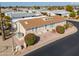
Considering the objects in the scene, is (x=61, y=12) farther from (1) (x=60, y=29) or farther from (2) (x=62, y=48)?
(2) (x=62, y=48)

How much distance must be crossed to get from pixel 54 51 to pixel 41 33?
1.59 metres

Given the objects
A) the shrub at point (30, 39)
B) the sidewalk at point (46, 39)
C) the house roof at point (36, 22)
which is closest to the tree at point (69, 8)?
the house roof at point (36, 22)

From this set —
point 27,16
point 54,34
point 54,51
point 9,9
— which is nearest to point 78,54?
point 54,51

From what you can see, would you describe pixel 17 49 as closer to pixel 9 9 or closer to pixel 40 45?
pixel 40 45

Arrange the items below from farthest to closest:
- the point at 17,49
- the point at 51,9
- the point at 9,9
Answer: the point at 51,9, the point at 9,9, the point at 17,49

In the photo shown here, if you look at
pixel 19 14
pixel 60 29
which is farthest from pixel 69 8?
pixel 19 14

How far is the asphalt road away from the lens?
10.7 meters

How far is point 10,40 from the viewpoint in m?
11.1

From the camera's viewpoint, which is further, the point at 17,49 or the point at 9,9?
the point at 9,9

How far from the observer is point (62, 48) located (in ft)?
37.6

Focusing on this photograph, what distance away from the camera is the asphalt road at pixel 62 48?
10.7 meters

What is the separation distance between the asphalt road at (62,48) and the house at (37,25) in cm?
114

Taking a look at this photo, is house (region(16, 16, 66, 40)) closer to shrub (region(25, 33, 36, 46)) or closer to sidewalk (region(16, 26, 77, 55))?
shrub (region(25, 33, 36, 46))

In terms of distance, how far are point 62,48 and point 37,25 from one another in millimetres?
2264
